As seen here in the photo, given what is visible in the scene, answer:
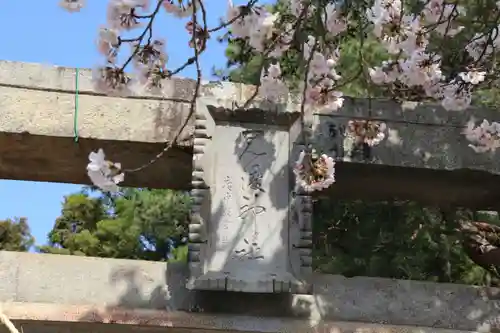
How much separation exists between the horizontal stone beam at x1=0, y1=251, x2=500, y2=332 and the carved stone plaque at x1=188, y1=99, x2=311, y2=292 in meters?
0.12

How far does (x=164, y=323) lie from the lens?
258cm

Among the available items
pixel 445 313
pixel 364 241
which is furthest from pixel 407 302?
pixel 364 241

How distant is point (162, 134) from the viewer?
2898mm

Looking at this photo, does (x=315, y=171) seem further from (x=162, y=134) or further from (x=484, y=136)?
(x=484, y=136)

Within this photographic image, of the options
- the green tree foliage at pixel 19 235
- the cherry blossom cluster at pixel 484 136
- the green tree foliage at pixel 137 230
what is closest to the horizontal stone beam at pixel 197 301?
the cherry blossom cluster at pixel 484 136

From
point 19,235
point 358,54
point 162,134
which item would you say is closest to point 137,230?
point 19,235

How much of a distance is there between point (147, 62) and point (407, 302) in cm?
136

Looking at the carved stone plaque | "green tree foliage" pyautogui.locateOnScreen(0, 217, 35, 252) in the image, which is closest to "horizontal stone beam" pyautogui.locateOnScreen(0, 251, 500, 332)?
the carved stone plaque

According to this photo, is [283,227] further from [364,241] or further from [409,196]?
[364,241]

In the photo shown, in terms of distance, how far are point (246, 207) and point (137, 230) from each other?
509 cm

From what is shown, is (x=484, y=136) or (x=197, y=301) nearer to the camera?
(x=197, y=301)

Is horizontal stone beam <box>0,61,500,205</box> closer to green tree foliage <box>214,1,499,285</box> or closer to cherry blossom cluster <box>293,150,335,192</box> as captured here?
cherry blossom cluster <box>293,150,335,192</box>

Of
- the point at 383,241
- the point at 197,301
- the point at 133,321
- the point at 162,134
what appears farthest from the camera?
the point at 383,241

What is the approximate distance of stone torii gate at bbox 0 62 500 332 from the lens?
2.63 m
